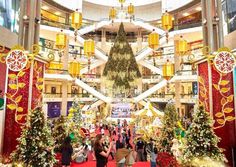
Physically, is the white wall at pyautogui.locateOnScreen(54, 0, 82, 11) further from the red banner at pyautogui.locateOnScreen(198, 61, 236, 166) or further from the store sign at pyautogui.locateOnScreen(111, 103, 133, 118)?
the red banner at pyautogui.locateOnScreen(198, 61, 236, 166)

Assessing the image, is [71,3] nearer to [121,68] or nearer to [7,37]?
[121,68]

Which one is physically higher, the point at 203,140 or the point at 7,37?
the point at 7,37

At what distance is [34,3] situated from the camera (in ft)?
21.3

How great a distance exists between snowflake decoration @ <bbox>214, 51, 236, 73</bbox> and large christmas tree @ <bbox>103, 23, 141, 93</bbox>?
11.0 m

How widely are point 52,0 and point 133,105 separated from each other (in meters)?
11.3

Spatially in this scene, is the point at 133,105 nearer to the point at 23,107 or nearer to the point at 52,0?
the point at 52,0

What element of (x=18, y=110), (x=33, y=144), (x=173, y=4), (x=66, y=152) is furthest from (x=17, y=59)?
(x=173, y=4)

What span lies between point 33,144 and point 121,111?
46.8 ft

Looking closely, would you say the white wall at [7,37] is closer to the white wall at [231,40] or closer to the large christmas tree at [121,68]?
the white wall at [231,40]

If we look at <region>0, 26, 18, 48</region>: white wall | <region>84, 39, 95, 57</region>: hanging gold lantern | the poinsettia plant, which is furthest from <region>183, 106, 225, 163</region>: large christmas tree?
<region>0, 26, 18, 48</region>: white wall

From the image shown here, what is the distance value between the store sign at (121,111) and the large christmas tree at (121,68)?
2.60 m

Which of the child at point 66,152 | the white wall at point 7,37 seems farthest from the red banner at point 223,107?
the white wall at point 7,37

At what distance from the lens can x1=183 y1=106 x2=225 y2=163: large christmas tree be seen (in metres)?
5.15

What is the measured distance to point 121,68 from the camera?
16.3 m
